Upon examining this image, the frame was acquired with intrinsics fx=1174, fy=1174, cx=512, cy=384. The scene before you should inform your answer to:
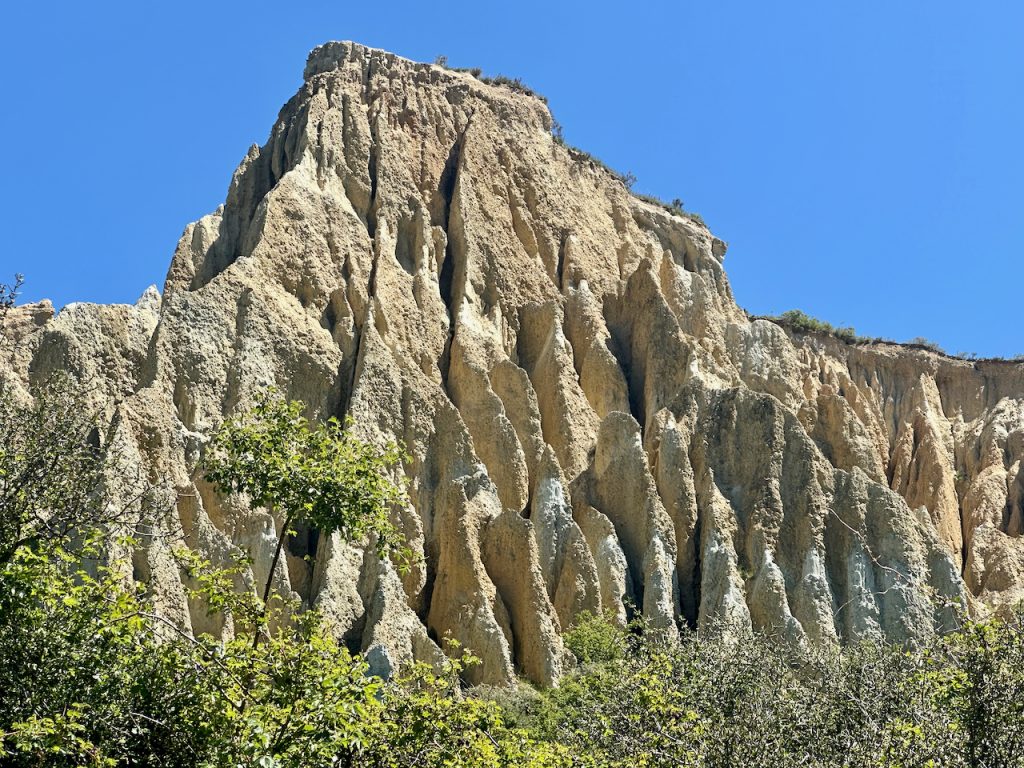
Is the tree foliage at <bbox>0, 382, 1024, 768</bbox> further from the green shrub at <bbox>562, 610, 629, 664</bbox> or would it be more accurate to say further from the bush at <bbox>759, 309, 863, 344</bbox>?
the bush at <bbox>759, 309, 863, 344</bbox>

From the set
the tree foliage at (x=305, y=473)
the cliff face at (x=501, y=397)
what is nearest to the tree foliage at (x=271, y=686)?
the tree foliage at (x=305, y=473)

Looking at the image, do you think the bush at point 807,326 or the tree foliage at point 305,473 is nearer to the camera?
the tree foliage at point 305,473

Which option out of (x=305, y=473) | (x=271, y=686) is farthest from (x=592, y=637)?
(x=271, y=686)

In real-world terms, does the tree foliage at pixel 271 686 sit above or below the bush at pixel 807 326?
below

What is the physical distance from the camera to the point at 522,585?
30797mm

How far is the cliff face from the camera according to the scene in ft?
97.7

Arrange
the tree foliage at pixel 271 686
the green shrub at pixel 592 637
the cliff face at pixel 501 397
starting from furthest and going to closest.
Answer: the cliff face at pixel 501 397
the green shrub at pixel 592 637
the tree foliage at pixel 271 686

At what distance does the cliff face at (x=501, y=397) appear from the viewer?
29781 mm

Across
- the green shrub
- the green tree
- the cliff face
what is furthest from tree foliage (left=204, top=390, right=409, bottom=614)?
the green shrub

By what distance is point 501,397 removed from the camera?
37375 millimetres

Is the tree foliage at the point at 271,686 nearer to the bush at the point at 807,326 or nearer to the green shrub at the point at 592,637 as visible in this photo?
the green shrub at the point at 592,637

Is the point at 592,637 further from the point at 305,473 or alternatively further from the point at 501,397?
the point at 305,473

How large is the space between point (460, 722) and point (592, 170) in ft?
134

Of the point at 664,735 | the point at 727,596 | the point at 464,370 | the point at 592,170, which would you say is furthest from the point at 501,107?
the point at 664,735
